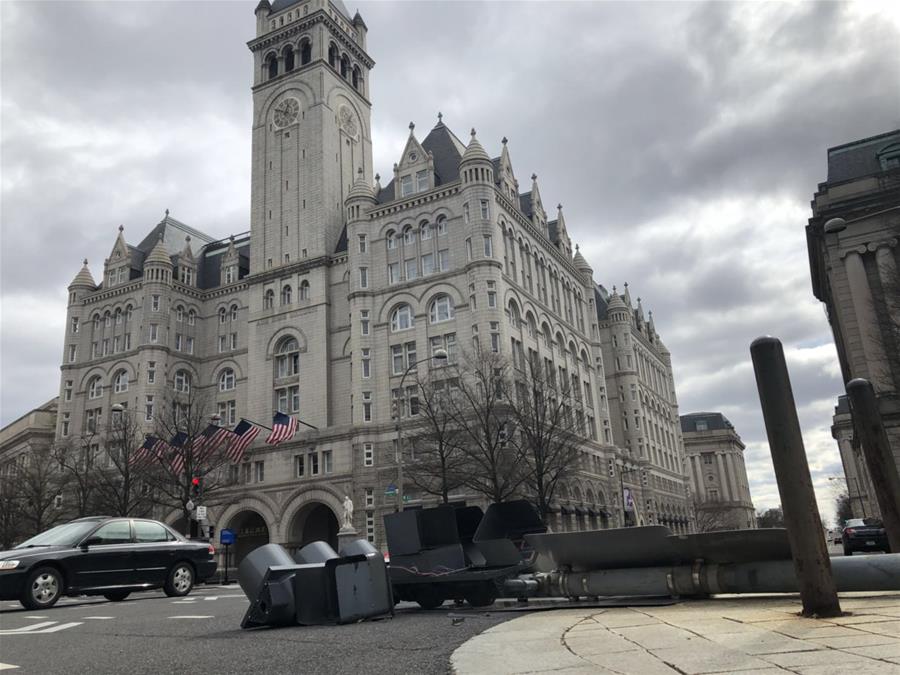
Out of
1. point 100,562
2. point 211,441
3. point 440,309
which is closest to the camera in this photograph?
point 100,562

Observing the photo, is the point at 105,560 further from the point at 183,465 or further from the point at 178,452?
the point at 183,465

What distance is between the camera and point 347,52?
71.0 m

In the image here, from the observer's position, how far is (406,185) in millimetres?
58969

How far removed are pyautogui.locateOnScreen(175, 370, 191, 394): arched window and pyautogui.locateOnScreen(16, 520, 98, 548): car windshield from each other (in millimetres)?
54239

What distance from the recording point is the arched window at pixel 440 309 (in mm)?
53031

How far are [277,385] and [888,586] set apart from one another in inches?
2213

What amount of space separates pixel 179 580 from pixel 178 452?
27186 millimetres

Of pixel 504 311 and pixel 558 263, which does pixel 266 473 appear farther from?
pixel 558 263

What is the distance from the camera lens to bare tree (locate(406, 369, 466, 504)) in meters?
36.9

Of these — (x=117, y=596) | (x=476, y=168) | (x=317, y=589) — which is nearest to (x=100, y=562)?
(x=117, y=596)

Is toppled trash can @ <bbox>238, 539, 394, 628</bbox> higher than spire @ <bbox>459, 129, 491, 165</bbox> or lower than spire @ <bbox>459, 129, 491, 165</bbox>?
lower

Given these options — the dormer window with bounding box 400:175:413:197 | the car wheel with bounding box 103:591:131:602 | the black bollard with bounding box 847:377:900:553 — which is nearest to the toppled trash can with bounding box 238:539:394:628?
the black bollard with bounding box 847:377:900:553

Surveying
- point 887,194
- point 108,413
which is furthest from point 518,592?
point 108,413

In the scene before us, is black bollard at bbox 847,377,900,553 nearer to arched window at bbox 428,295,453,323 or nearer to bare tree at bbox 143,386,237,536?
bare tree at bbox 143,386,237,536
